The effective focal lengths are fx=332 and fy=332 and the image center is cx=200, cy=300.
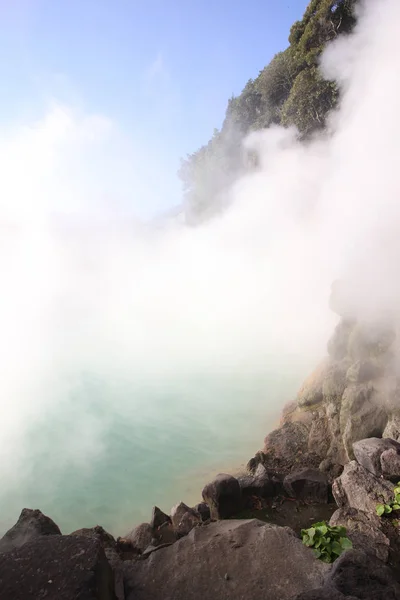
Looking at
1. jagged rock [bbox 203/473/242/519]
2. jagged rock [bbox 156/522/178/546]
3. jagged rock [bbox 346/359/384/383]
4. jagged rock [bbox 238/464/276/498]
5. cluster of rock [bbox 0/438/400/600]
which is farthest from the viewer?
jagged rock [bbox 346/359/384/383]

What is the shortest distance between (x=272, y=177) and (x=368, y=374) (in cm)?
2529

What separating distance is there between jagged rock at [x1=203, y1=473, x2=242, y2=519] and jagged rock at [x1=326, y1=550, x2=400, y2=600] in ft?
10.5

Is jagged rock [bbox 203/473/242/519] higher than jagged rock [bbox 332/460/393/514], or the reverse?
jagged rock [bbox 203/473/242/519]

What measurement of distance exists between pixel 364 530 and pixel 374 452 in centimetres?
175

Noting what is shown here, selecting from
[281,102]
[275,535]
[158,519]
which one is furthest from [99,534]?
[281,102]

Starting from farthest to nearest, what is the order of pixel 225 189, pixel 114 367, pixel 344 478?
pixel 225 189
pixel 114 367
pixel 344 478

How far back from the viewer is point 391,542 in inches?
217

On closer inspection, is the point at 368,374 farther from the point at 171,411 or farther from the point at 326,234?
the point at 326,234

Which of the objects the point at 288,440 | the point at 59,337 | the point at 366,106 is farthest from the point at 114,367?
the point at 366,106

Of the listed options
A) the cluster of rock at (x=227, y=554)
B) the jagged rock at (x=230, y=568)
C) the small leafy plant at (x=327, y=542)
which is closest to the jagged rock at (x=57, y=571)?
the cluster of rock at (x=227, y=554)

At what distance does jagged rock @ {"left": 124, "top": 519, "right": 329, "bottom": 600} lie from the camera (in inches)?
173

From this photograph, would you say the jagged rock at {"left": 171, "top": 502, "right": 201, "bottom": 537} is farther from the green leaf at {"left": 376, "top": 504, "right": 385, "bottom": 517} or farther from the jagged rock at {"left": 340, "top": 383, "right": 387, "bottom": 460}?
the jagged rock at {"left": 340, "top": 383, "right": 387, "bottom": 460}

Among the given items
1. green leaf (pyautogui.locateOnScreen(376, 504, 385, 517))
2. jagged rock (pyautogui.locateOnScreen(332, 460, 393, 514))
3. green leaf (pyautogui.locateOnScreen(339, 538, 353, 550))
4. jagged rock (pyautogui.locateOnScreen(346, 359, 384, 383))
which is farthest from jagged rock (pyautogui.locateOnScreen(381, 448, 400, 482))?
jagged rock (pyautogui.locateOnScreen(346, 359, 384, 383))

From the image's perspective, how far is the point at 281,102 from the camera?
2884 centimetres
